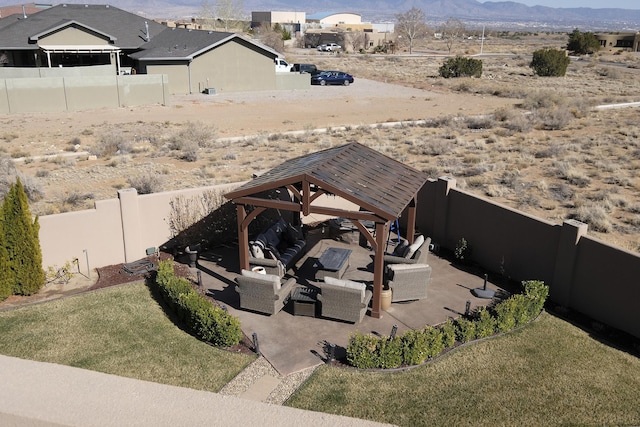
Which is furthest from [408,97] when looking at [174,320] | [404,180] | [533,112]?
[174,320]

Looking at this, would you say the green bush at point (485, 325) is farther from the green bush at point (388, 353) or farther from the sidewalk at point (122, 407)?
the sidewalk at point (122, 407)

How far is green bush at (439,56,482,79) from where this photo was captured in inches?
2346

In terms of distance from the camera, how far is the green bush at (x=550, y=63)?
6172 centimetres

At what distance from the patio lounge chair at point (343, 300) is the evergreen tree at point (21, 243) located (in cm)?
629

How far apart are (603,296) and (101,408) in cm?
947

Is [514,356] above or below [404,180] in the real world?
below

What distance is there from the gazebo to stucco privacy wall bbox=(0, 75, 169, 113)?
94.0 ft

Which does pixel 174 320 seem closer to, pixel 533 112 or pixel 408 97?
pixel 533 112

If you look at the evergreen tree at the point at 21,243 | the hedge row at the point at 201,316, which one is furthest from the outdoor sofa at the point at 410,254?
the evergreen tree at the point at 21,243

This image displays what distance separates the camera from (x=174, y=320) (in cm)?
1145

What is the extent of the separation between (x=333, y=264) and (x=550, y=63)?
5774cm

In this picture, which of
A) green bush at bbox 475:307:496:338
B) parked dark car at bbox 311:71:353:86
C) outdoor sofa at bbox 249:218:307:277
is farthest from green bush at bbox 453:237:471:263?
parked dark car at bbox 311:71:353:86

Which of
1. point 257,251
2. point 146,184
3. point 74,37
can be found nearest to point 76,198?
point 146,184

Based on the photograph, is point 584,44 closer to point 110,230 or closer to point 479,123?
point 479,123
